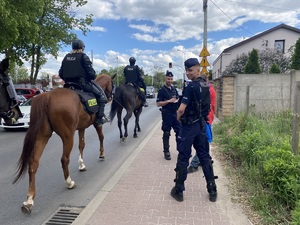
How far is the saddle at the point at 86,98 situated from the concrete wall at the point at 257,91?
764 centimetres

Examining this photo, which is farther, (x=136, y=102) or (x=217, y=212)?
(x=136, y=102)

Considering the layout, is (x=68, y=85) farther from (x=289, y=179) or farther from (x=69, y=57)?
(x=289, y=179)

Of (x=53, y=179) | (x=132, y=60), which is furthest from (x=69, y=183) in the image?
(x=132, y=60)

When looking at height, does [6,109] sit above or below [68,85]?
below

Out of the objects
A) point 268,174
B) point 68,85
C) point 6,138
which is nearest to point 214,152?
point 268,174

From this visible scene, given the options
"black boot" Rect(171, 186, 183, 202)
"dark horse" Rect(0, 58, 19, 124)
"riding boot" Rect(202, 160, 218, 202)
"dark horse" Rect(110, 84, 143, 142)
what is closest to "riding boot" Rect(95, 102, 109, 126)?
"dark horse" Rect(0, 58, 19, 124)

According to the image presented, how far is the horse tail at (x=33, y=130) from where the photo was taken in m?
4.15

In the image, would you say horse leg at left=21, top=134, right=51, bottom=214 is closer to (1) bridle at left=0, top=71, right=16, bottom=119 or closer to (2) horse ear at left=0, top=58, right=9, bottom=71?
(1) bridle at left=0, top=71, right=16, bottom=119

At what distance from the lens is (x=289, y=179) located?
152 inches

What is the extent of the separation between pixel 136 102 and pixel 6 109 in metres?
5.50

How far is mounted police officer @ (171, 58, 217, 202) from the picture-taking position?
13.5 ft

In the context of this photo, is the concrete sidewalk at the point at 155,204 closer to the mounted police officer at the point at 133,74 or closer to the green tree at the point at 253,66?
the mounted police officer at the point at 133,74

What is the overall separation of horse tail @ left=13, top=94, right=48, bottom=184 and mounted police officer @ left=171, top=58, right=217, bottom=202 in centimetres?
208

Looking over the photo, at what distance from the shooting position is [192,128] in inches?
165
